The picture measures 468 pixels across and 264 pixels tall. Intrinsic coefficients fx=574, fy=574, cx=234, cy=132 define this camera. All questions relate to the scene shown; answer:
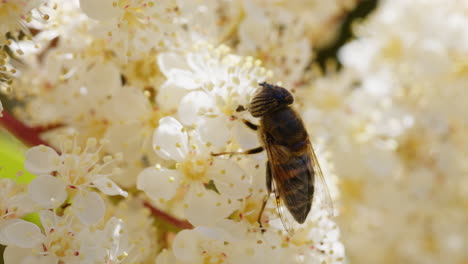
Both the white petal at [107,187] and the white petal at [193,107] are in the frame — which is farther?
the white petal at [193,107]

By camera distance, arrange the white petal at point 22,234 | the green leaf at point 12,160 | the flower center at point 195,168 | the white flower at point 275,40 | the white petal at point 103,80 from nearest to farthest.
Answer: the white petal at point 22,234
the green leaf at point 12,160
the flower center at point 195,168
the white petal at point 103,80
the white flower at point 275,40

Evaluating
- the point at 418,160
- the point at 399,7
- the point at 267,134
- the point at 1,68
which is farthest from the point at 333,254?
the point at 399,7

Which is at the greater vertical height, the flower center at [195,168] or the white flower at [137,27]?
the white flower at [137,27]

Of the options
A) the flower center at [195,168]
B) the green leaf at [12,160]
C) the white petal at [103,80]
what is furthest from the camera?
the white petal at [103,80]

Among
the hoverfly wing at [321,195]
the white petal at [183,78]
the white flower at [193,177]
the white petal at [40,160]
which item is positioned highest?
the hoverfly wing at [321,195]

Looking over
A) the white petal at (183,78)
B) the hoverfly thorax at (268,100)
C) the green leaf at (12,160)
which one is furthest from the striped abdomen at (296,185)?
the green leaf at (12,160)

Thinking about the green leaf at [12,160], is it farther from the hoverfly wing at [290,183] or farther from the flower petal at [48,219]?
the hoverfly wing at [290,183]

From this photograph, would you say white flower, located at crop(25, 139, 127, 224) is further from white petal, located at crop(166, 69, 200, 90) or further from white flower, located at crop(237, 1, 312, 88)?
white flower, located at crop(237, 1, 312, 88)
